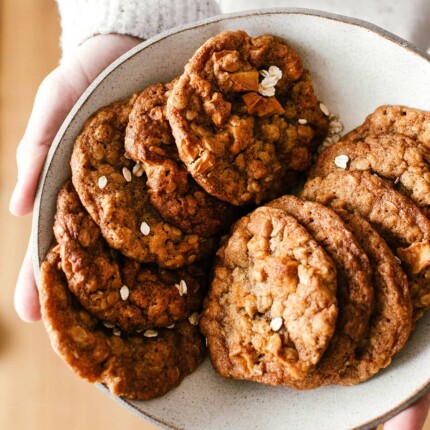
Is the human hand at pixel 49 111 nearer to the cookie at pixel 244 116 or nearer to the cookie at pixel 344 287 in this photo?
the cookie at pixel 244 116

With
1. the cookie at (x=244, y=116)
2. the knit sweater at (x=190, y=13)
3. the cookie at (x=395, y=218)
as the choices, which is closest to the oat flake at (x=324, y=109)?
the cookie at (x=244, y=116)

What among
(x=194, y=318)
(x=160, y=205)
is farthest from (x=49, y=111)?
(x=194, y=318)

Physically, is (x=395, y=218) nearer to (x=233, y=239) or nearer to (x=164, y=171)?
(x=233, y=239)

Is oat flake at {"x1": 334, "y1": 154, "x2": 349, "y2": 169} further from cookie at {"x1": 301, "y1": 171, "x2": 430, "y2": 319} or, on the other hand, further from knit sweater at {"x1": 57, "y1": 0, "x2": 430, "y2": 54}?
knit sweater at {"x1": 57, "y1": 0, "x2": 430, "y2": 54}

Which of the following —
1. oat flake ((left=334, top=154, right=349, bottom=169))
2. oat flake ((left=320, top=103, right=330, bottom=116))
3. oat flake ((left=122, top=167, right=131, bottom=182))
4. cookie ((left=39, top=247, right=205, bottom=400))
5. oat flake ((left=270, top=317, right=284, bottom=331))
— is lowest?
cookie ((left=39, top=247, right=205, bottom=400))

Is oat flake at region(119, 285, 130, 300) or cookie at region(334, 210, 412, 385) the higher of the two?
cookie at region(334, 210, 412, 385)

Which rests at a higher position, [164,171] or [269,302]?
[164,171]

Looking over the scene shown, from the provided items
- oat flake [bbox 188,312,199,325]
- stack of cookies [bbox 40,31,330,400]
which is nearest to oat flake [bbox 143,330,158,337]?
stack of cookies [bbox 40,31,330,400]
